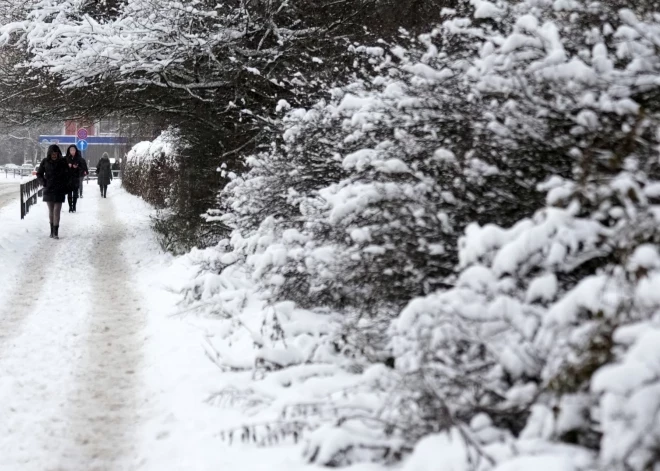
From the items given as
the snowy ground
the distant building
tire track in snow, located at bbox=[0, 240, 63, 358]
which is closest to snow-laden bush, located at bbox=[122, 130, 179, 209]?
the distant building

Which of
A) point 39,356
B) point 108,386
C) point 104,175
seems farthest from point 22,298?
point 104,175

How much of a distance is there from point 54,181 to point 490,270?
12.0 m

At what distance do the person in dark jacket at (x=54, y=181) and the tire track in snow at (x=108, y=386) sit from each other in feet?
14.9

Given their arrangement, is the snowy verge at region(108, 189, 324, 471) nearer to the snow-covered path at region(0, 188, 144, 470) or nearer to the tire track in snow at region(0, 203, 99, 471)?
the snow-covered path at region(0, 188, 144, 470)

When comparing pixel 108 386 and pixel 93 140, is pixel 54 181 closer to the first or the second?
pixel 108 386

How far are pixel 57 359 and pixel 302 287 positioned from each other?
2148 millimetres

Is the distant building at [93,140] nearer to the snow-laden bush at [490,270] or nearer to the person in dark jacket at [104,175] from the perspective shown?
the person in dark jacket at [104,175]

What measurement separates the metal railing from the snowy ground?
6187 millimetres

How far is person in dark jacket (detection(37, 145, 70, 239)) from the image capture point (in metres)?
13.2

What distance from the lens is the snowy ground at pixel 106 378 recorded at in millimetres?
4047

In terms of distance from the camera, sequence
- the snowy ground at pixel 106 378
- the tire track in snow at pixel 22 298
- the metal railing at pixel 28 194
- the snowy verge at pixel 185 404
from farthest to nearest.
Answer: the metal railing at pixel 28 194
the tire track in snow at pixel 22 298
the snowy ground at pixel 106 378
the snowy verge at pixel 185 404

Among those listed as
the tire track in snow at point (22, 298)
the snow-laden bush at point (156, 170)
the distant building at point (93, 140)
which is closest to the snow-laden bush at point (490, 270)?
the tire track in snow at point (22, 298)

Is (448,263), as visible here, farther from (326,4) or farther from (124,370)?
(326,4)

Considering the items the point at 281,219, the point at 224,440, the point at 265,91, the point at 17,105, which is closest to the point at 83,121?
the point at 17,105
